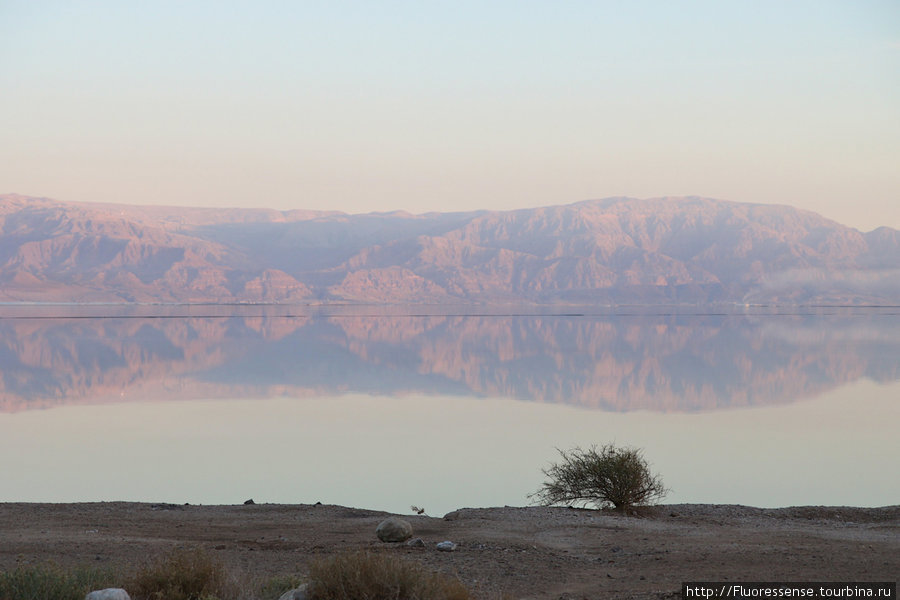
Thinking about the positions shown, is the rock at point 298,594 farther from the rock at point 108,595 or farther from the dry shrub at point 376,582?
the rock at point 108,595

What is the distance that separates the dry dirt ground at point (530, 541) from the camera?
25.2ft

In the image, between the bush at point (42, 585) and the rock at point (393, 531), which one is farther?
the rock at point (393, 531)

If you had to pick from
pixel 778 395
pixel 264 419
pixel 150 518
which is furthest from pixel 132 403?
pixel 778 395

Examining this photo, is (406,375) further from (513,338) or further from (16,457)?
(513,338)

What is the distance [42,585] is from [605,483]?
7.52 metres

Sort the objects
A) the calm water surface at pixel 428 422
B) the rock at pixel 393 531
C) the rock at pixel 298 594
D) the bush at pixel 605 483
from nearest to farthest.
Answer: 1. the rock at pixel 298 594
2. the rock at pixel 393 531
3. the bush at pixel 605 483
4. the calm water surface at pixel 428 422

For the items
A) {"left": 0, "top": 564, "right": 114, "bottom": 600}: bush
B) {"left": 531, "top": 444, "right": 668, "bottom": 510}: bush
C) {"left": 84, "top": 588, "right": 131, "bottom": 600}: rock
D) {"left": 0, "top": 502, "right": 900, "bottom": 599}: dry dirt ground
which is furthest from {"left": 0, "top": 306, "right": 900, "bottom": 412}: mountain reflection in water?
{"left": 84, "top": 588, "right": 131, "bottom": 600}: rock

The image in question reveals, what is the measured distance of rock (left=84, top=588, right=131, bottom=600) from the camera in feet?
20.0

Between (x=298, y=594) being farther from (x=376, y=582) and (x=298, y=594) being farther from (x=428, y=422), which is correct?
(x=428, y=422)

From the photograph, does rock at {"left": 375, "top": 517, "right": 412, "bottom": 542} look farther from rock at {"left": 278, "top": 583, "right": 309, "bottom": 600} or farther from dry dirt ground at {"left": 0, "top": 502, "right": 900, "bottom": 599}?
rock at {"left": 278, "top": 583, "right": 309, "bottom": 600}

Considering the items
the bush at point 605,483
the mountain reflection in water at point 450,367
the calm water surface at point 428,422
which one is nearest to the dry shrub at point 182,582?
the bush at point 605,483

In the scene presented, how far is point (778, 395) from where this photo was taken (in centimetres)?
2861

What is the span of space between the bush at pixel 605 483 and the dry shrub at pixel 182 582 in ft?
21.3

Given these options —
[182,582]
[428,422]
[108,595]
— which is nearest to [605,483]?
[182,582]
